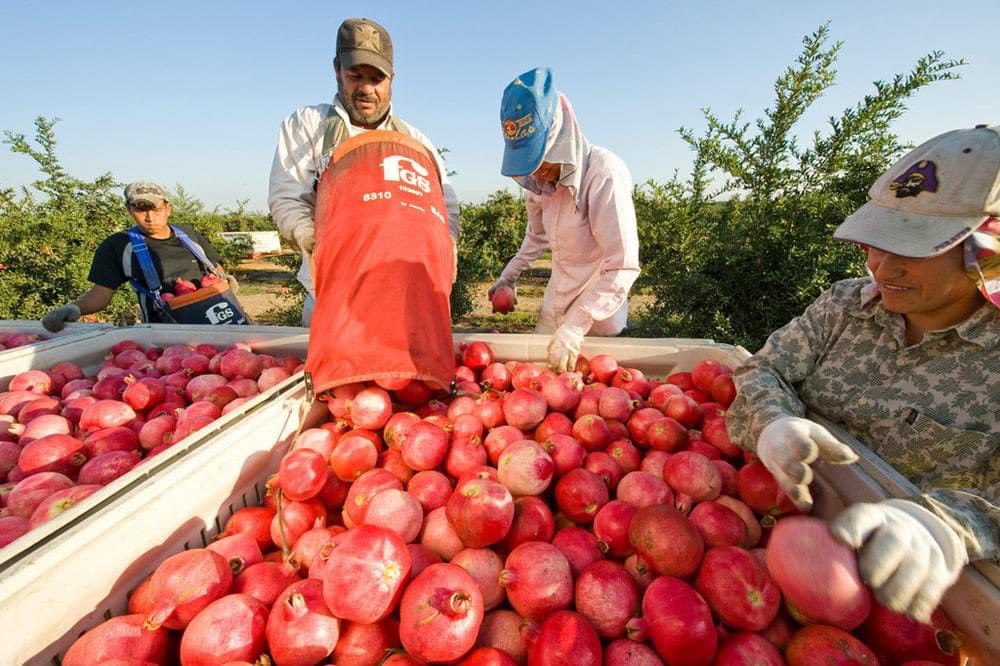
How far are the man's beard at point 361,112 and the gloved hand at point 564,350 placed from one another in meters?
1.98

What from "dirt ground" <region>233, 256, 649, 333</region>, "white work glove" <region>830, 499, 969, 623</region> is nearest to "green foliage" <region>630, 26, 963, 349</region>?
"dirt ground" <region>233, 256, 649, 333</region>

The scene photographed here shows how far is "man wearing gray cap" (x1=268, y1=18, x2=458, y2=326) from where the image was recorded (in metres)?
2.79

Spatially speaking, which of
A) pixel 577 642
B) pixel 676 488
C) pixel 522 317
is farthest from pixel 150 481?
pixel 522 317

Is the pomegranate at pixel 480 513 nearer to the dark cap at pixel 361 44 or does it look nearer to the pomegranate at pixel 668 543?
the pomegranate at pixel 668 543

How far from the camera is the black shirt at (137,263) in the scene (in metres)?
3.82

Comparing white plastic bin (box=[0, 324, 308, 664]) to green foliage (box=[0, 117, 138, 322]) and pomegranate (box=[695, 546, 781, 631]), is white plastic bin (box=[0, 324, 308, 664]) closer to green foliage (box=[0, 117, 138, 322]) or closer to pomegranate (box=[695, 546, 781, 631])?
pomegranate (box=[695, 546, 781, 631])

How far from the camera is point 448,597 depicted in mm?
1100

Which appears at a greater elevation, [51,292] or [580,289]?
[580,289]

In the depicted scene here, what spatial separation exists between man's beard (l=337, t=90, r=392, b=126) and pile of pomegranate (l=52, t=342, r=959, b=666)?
6.89 feet

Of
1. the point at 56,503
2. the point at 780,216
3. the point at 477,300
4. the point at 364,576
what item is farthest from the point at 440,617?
the point at 477,300

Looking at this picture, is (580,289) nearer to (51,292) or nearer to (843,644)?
(843,644)

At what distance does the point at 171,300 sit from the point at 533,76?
317cm

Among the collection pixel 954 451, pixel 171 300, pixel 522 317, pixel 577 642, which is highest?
pixel 171 300

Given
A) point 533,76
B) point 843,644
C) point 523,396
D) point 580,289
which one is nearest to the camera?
point 843,644
